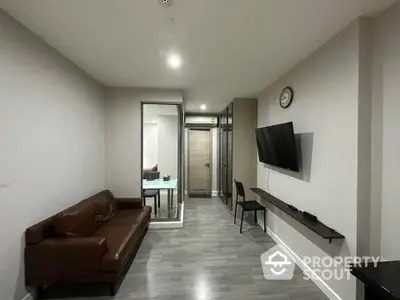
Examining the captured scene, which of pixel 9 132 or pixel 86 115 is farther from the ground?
pixel 86 115

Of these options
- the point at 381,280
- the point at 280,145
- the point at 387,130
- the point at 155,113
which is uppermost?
the point at 155,113

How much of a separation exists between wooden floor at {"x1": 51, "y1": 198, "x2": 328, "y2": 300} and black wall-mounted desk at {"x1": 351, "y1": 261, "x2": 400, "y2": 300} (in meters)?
1.05

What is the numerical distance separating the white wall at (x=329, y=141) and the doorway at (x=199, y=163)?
163 inches

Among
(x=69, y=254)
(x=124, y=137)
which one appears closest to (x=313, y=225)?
(x=69, y=254)

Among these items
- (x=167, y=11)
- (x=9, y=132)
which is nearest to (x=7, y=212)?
(x=9, y=132)

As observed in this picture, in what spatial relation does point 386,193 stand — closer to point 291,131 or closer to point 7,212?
point 291,131

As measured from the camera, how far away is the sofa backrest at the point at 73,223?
203 centimetres

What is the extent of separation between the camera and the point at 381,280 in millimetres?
1239

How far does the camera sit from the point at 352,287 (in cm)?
186

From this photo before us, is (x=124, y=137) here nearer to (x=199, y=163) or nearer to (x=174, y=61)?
(x=174, y=61)

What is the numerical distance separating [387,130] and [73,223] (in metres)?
3.08

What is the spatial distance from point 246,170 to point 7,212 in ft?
12.9

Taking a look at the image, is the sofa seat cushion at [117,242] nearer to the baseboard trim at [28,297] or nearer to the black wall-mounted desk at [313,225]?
the baseboard trim at [28,297]

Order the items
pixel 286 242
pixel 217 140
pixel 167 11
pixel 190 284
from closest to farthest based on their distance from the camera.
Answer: pixel 167 11, pixel 190 284, pixel 286 242, pixel 217 140
